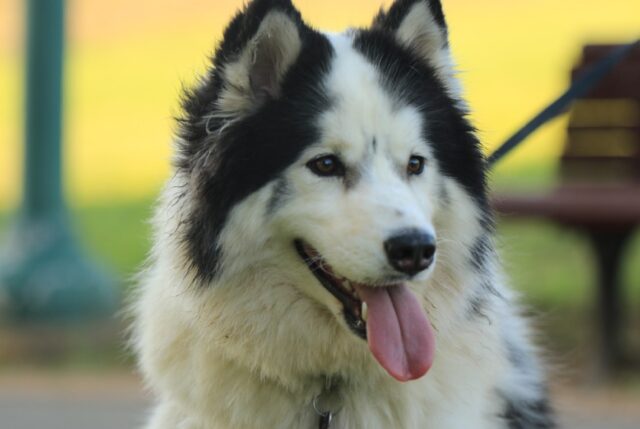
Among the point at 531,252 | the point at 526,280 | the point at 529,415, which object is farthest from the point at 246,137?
the point at 531,252

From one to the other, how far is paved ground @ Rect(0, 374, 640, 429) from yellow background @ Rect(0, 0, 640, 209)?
7.31 m

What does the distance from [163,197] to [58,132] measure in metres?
5.82

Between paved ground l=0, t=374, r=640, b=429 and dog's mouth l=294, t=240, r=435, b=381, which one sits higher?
dog's mouth l=294, t=240, r=435, b=381

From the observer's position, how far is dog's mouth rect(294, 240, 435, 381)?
3637 mm

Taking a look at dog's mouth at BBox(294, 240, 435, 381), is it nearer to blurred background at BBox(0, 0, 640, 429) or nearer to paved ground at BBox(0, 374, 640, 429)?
blurred background at BBox(0, 0, 640, 429)

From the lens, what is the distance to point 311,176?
371 centimetres

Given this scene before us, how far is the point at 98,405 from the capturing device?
7.55 metres

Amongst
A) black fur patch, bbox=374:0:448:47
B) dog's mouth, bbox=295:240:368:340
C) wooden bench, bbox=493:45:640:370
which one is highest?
black fur patch, bbox=374:0:448:47

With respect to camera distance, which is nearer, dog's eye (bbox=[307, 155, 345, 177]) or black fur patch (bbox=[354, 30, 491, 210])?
dog's eye (bbox=[307, 155, 345, 177])

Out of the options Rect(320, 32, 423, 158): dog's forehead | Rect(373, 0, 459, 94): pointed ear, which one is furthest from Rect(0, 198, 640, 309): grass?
Rect(320, 32, 423, 158): dog's forehead

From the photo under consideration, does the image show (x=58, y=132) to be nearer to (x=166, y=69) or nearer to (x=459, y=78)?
(x=459, y=78)

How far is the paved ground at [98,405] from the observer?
7.12 metres

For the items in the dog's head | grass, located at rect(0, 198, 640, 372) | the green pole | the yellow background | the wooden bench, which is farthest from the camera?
the yellow background

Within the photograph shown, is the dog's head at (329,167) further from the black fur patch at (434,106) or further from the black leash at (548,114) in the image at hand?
the black leash at (548,114)
